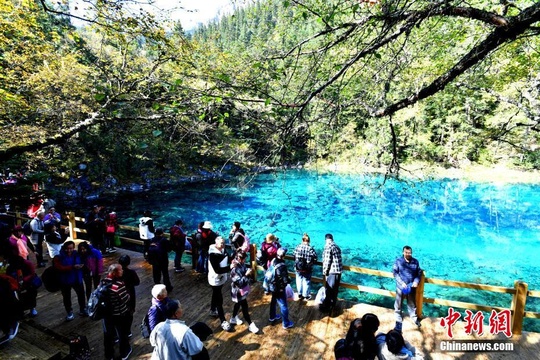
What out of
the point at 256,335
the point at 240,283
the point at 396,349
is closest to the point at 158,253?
the point at 240,283

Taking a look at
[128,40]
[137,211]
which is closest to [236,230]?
[128,40]

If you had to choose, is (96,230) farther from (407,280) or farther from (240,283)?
(407,280)

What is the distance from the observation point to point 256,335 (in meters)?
5.12

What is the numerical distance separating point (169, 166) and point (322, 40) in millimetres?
28323

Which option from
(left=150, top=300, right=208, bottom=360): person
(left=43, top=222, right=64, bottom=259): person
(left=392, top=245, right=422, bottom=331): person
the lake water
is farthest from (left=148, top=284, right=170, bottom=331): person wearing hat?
the lake water

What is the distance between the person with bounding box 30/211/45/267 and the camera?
7.56 meters

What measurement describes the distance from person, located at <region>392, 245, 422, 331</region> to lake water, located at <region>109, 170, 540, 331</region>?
3630 millimetres

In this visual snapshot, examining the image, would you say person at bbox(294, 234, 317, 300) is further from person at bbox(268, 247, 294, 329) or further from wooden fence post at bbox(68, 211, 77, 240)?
wooden fence post at bbox(68, 211, 77, 240)

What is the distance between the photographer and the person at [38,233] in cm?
756

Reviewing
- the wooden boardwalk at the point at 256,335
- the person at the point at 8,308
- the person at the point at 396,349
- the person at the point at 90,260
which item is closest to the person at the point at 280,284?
the wooden boardwalk at the point at 256,335

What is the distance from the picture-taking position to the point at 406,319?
5.57 m

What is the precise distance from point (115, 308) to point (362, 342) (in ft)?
11.1

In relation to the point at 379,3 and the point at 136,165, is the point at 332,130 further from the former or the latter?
the point at 136,165

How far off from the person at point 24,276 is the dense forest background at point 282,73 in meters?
1.60
